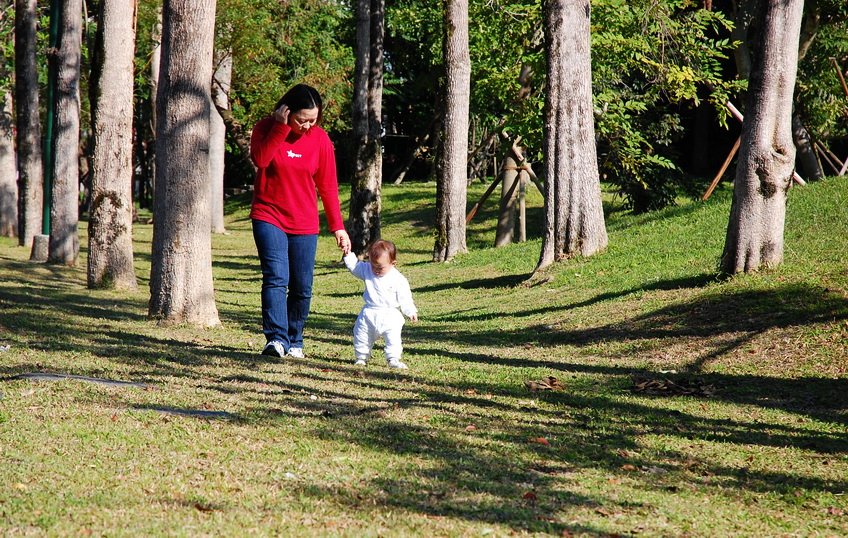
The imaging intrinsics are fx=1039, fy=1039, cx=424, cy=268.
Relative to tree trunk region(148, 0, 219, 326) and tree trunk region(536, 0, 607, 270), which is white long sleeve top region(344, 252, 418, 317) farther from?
tree trunk region(536, 0, 607, 270)

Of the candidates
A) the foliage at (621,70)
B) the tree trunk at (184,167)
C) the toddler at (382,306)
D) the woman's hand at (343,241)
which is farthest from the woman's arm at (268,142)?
the foliage at (621,70)

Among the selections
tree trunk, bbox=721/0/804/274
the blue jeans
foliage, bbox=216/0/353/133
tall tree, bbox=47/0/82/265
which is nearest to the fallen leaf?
the blue jeans

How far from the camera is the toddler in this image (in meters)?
8.91

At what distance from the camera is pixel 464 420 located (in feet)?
21.9

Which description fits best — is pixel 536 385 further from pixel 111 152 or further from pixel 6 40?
pixel 6 40

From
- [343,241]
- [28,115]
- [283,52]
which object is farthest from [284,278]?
[283,52]

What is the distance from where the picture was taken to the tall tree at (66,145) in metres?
21.4

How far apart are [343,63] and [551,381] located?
1726 inches

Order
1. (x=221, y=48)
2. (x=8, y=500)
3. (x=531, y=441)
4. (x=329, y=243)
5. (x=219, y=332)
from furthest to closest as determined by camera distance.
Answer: (x=221, y=48) → (x=329, y=243) → (x=219, y=332) → (x=531, y=441) → (x=8, y=500)

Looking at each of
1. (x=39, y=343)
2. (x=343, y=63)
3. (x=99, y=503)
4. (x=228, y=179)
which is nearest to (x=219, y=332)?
(x=39, y=343)

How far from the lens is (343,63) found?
5069cm

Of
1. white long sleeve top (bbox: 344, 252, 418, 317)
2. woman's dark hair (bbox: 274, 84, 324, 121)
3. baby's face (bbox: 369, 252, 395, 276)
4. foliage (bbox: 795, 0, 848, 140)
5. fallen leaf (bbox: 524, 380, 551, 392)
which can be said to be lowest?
fallen leaf (bbox: 524, 380, 551, 392)

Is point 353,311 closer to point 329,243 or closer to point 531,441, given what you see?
point 531,441

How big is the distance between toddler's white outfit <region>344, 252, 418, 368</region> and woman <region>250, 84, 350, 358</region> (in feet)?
1.33
